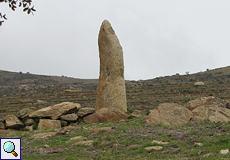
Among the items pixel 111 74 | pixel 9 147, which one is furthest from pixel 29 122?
pixel 9 147

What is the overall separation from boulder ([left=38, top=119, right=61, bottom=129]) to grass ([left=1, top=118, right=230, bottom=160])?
3.04 m

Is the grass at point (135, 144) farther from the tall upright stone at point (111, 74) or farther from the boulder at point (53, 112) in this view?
the tall upright stone at point (111, 74)

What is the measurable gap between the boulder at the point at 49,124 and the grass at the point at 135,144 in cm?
304

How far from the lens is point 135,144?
855 cm

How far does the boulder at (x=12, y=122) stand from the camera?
14102mm

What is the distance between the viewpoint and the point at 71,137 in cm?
1048

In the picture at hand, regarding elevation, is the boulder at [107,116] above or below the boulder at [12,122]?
above

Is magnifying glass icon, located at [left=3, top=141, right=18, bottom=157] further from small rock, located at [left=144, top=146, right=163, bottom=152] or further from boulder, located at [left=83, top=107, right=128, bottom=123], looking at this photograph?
boulder, located at [left=83, top=107, right=128, bottom=123]

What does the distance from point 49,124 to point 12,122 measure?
2041 millimetres

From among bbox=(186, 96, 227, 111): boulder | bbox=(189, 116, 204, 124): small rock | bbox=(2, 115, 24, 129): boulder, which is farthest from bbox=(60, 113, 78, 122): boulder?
bbox=(189, 116, 204, 124): small rock

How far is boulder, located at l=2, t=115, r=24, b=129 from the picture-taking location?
14102 mm

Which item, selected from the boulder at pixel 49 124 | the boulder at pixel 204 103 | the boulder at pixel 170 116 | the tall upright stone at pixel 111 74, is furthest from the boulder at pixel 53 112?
the boulder at pixel 204 103

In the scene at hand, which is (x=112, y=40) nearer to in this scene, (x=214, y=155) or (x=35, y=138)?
(x=35, y=138)

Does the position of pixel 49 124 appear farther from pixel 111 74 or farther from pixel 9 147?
pixel 9 147
